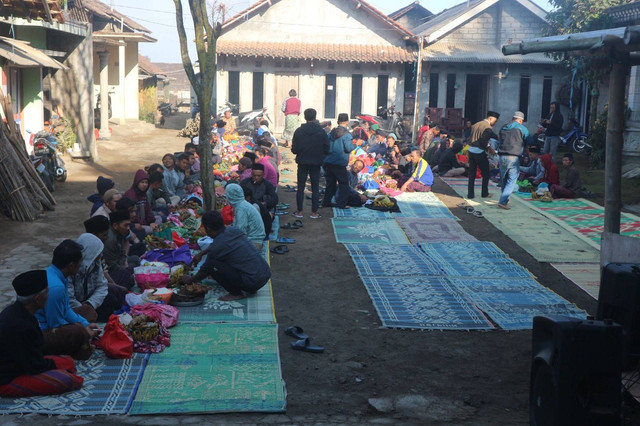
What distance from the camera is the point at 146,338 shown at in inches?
244

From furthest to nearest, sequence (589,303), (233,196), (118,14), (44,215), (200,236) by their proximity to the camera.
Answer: (118,14), (44,215), (200,236), (233,196), (589,303)

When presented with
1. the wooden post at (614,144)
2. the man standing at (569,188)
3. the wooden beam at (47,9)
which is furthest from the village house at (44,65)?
the man standing at (569,188)

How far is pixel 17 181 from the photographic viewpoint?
11.2 meters

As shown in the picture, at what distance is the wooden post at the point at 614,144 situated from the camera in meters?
6.84

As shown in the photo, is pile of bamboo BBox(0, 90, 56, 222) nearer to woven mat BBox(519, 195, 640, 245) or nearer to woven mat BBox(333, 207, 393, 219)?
woven mat BBox(333, 207, 393, 219)

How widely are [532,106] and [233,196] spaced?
60.5 ft

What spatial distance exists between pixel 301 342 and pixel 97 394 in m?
1.94

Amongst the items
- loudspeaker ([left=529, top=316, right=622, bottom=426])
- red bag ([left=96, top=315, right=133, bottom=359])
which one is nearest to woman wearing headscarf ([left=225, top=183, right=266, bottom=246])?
red bag ([left=96, top=315, right=133, bottom=359])

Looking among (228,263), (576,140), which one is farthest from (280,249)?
(576,140)

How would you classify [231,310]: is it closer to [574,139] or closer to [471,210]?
[471,210]

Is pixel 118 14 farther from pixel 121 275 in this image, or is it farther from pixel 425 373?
pixel 425 373

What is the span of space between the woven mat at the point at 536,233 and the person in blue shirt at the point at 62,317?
6.42m

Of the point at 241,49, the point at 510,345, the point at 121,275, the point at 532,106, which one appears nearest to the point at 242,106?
the point at 241,49

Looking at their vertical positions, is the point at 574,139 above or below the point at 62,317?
above
